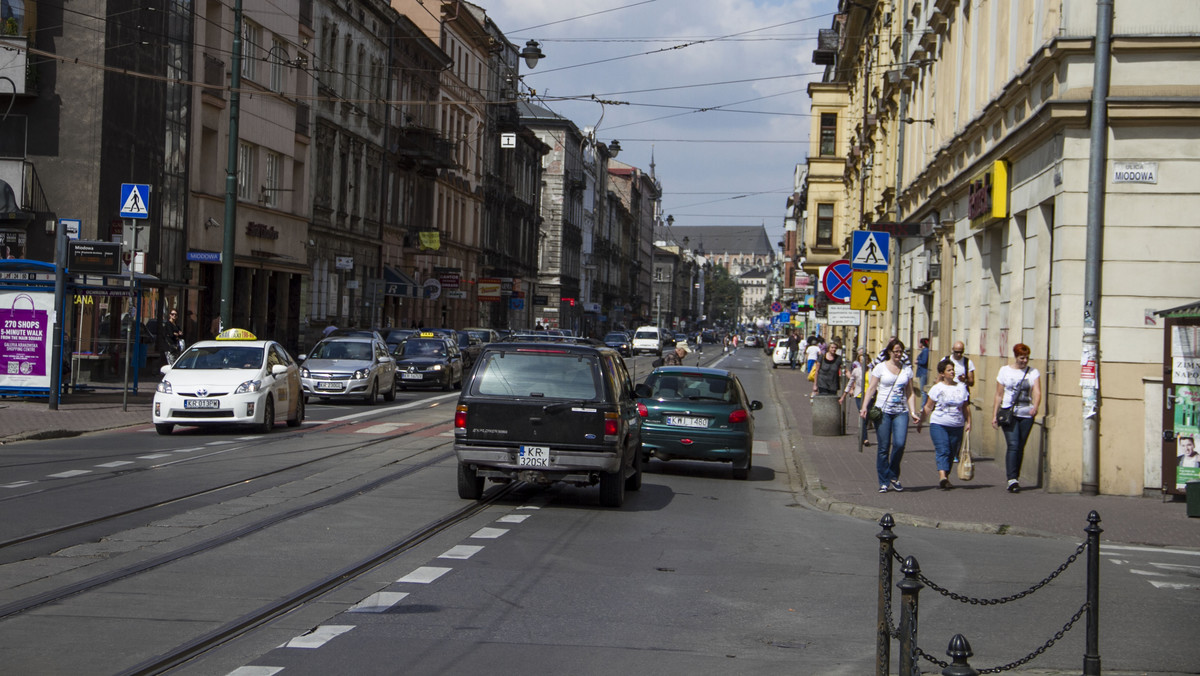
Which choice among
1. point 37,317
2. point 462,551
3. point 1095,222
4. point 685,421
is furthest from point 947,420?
point 37,317

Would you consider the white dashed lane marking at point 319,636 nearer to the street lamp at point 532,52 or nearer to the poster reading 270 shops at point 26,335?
the poster reading 270 shops at point 26,335

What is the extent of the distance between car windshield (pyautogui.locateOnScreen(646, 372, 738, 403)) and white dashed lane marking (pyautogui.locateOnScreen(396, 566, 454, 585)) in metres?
9.05

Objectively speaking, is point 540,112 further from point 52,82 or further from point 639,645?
point 639,645

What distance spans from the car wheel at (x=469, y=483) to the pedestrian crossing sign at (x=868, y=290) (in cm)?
959

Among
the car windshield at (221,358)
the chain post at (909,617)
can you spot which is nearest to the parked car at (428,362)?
the car windshield at (221,358)

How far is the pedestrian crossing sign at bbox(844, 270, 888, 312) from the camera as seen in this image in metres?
21.8

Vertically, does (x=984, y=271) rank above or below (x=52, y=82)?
below

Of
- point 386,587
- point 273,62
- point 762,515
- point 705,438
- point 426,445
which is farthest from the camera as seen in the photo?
point 273,62

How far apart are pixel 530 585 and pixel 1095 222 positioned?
9.86 meters

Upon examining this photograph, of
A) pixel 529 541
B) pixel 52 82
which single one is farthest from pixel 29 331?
pixel 529 541

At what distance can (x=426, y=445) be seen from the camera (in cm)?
2083

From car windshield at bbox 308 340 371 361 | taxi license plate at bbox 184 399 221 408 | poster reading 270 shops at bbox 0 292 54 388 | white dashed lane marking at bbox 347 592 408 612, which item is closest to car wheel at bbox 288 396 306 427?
taxi license plate at bbox 184 399 221 408

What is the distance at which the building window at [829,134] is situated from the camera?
6444cm

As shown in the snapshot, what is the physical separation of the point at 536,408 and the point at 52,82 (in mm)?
24091
